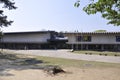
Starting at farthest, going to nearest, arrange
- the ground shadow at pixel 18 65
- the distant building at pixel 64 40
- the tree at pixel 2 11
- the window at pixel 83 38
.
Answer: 1. the window at pixel 83 38
2. the distant building at pixel 64 40
3. the tree at pixel 2 11
4. the ground shadow at pixel 18 65

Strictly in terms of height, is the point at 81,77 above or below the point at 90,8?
below

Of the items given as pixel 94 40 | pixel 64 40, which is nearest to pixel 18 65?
pixel 94 40

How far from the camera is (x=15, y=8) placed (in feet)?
131

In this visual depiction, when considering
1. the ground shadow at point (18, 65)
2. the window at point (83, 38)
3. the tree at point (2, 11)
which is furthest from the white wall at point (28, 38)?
the ground shadow at point (18, 65)

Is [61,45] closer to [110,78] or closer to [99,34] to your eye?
[99,34]

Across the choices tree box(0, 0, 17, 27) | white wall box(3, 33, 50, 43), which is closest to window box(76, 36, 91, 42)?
white wall box(3, 33, 50, 43)

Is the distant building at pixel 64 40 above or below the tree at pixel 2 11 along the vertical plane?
below

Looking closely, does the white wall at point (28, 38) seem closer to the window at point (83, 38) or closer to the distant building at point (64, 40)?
the distant building at point (64, 40)

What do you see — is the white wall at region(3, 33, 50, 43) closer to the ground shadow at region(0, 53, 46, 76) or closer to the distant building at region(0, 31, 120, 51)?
the distant building at region(0, 31, 120, 51)

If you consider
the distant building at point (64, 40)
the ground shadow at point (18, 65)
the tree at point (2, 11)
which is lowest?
the ground shadow at point (18, 65)

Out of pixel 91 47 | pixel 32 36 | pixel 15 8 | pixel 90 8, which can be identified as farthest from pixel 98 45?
pixel 90 8

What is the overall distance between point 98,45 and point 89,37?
8.38 ft

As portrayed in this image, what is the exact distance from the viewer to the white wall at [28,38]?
56.2 m

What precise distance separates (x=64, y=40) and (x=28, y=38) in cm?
878
